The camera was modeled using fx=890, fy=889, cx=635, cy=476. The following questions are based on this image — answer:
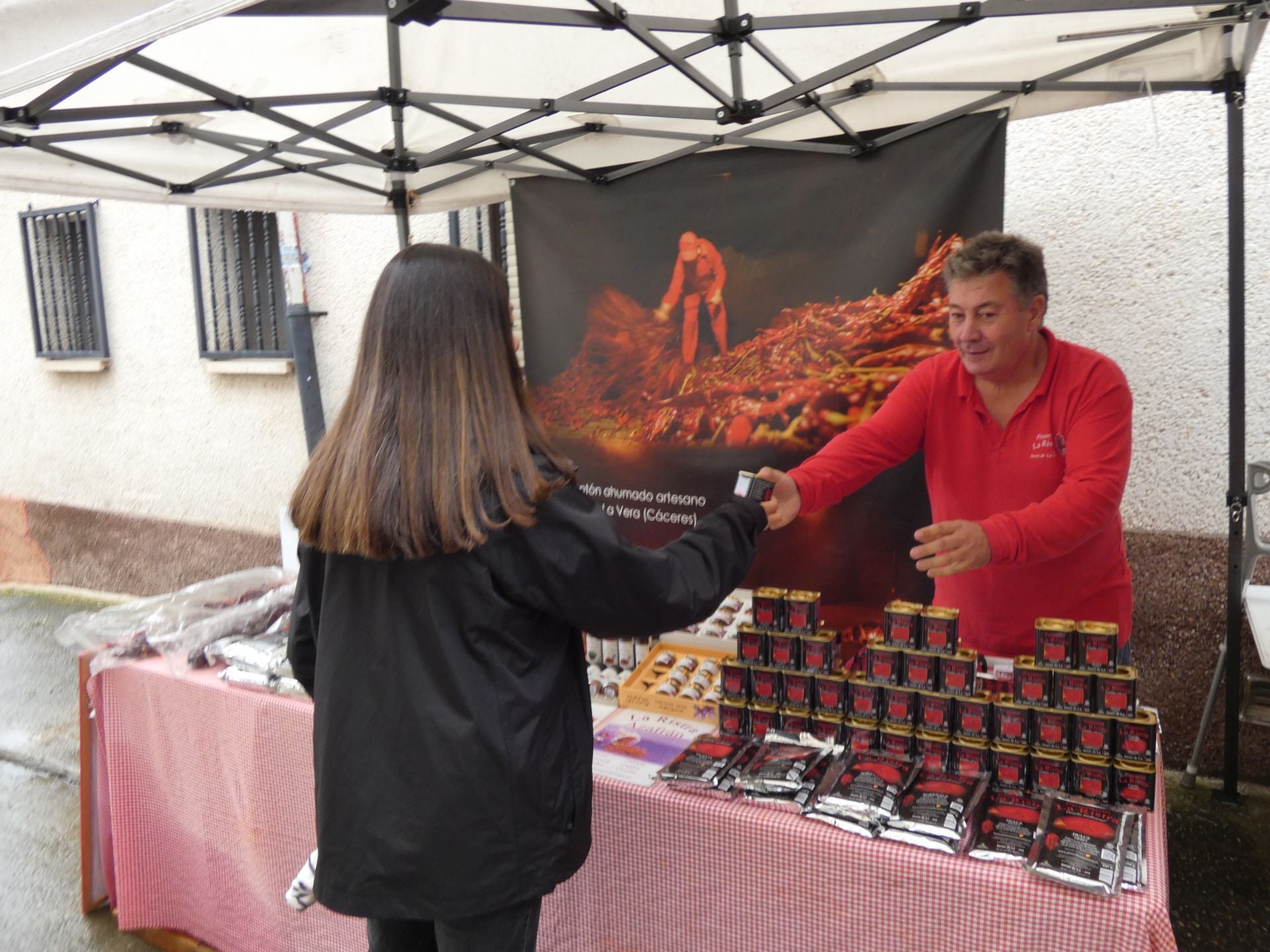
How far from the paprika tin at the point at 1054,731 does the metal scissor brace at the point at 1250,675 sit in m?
1.59

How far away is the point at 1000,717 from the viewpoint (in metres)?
1.89

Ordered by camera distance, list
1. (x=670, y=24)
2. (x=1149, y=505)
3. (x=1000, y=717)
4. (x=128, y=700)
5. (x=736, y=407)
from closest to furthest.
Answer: (x=1000, y=717) → (x=670, y=24) → (x=128, y=700) → (x=736, y=407) → (x=1149, y=505)

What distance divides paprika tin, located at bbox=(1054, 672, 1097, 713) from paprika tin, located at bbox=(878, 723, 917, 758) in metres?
0.31

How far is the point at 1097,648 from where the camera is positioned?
1.83 m

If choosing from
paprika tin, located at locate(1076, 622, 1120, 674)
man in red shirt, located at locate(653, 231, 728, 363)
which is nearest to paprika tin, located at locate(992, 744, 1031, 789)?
paprika tin, located at locate(1076, 622, 1120, 674)

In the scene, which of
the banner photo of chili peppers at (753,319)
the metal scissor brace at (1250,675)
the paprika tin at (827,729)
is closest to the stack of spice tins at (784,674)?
the paprika tin at (827,729)

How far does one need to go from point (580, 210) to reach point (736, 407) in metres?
1.00

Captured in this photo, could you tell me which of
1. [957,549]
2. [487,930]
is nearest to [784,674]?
[957,549]

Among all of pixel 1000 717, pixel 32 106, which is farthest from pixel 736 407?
pixel 32 106

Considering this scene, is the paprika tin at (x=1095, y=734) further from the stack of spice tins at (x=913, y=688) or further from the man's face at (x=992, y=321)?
the man's face at (x=992, y=321)

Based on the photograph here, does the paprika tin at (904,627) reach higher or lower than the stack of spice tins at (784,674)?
higher

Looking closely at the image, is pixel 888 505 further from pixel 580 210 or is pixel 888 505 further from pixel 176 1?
pixel 176 1

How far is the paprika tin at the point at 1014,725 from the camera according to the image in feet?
6.13

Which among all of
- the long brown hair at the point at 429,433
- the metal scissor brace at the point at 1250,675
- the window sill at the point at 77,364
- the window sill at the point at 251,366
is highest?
the window sill at the point at 77,364
